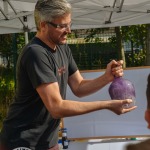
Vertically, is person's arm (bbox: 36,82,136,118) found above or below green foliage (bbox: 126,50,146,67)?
below

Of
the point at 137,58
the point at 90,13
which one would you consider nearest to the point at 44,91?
the point at 90,13

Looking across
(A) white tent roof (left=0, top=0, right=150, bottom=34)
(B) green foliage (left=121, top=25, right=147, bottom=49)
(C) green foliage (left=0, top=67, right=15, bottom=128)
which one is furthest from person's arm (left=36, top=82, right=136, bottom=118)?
(B) green foliage (left=121, top=25, right=147, bottom=49)

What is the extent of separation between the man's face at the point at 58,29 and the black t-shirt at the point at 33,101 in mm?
65

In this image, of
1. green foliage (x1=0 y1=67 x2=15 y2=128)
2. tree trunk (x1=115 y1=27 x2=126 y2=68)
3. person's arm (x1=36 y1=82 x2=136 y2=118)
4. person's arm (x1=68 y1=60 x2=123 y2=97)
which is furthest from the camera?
green foliage (x1=0 y1=67 x2=15 y2=128)

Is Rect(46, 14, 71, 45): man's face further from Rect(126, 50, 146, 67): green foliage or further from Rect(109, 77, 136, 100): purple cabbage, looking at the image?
Rect(126, 50, 146, 67): green foliage

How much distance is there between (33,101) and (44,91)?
13cm

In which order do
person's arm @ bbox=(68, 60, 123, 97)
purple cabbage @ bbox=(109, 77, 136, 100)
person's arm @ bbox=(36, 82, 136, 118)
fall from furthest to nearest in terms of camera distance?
person's arm @ bbox=(68, 60, 123, 97)
purple cabbage @ bbox=(109, 77, 136, 100)
person's arm @ bbox=(36, 82, 136, 118)

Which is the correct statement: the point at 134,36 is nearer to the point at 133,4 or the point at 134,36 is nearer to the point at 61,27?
the point at 133,4

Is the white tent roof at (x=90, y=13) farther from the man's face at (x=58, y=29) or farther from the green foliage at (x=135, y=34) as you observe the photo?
the green foliage at (x=135, y=34)

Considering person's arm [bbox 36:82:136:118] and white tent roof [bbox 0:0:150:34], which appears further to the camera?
white tent roof [bbox 0:0:150:34]

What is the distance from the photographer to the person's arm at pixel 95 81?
8.14 ft

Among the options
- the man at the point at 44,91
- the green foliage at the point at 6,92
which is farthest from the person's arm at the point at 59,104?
the green foliage at the point at 6,92

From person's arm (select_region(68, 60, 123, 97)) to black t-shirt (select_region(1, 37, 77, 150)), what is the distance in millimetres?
263

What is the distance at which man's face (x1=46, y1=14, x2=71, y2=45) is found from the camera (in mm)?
2176
